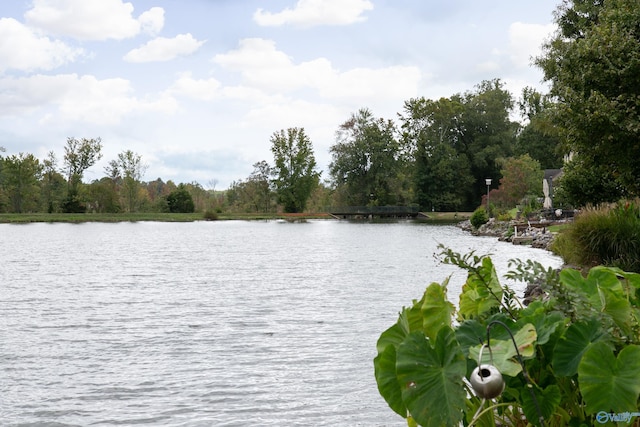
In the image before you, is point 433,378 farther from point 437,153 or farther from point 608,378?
point 437,153

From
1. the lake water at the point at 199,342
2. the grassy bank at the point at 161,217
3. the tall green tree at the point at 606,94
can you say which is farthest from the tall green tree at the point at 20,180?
the tall green tree at the point at 606,94

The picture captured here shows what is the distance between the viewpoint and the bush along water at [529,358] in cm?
208

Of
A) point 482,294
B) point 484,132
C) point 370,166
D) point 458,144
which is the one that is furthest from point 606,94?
point 370,166

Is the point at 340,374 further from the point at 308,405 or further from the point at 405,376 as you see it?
the point at 405,376

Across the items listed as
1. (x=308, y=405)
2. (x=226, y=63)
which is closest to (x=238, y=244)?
(x=226, y=63)

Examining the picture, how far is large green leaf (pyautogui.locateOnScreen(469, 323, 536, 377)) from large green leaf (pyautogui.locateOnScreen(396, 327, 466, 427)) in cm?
8

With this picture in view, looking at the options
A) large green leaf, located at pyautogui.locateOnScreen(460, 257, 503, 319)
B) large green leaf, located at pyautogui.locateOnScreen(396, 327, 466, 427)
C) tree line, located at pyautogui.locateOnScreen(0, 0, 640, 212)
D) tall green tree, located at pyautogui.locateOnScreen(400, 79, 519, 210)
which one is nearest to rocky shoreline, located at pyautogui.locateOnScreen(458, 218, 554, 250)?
tree line, located at pyautogui.locateOnScreen(0, 0, 640, 212)

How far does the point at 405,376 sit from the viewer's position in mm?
2145

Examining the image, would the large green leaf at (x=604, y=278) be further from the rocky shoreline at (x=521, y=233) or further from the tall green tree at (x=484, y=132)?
the tall green tree at (x=484, y=132)

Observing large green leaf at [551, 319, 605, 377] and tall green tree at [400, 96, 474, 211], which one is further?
tall green tree at [400, 96, 474, 211]

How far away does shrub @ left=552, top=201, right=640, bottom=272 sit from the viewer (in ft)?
36.4

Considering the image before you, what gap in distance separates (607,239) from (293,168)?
67800 mm

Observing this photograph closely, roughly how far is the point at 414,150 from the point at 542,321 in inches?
2763

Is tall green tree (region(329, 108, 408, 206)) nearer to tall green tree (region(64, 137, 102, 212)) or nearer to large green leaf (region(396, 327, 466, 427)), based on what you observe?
tall green tree (region(64, 137, 102, 212))
